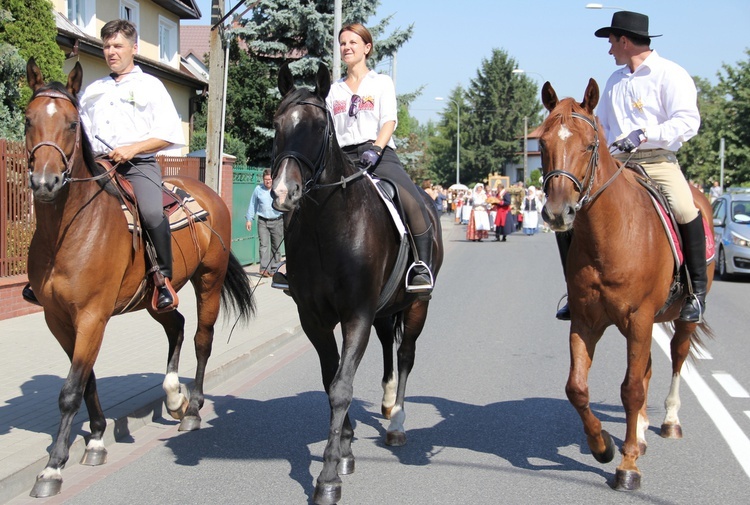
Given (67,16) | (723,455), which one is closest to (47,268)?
(723,455)

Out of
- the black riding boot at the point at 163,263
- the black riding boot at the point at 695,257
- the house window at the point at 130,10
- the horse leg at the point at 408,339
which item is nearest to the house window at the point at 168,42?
the house window at the point at 130,10

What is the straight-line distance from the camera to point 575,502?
5246mm

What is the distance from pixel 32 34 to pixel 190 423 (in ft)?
41.6

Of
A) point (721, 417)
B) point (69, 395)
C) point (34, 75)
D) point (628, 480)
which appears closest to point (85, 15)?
point (34, 75)

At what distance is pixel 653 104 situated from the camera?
613 centimetres

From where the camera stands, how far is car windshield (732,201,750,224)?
1938 cm

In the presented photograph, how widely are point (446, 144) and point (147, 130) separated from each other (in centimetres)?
10265

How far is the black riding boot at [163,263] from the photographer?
6.52m

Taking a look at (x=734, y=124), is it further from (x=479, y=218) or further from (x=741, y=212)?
(x=741, y=212)

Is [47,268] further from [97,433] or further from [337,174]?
[337,174]

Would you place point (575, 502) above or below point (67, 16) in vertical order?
below

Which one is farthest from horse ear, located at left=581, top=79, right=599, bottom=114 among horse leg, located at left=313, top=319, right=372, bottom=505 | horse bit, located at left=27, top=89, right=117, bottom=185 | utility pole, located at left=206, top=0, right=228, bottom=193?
utility pole, located at left=206, top=0, right=228, bottom=193

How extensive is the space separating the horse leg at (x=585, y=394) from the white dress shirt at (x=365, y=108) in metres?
2.09

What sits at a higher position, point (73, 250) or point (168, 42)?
point (168, 42)
